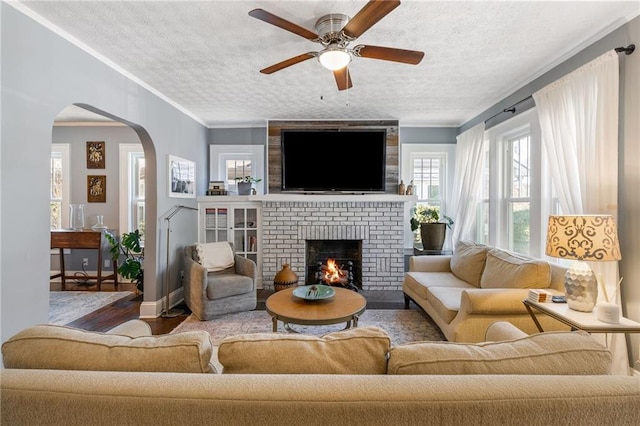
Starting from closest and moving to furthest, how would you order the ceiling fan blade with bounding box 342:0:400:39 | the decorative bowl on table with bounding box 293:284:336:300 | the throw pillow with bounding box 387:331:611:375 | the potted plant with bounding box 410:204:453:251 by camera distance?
the throw pillow with bounding box 387:331:611:375, the ceiling fan blade with bounding box 342:0:400:39, the decorative bowl on table with bounding box 293:284:336:300, the potted plant with bounding box 410:204:453:251

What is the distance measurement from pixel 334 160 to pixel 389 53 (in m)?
2.48

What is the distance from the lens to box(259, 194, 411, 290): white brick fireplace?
451 cm

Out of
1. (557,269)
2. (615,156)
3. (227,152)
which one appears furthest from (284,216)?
(615,156)

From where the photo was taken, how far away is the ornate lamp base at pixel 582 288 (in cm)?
184

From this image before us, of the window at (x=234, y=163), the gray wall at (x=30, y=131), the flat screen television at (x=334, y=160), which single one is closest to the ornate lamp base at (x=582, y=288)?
Answer: the flat screen television at (x=334, y=160)

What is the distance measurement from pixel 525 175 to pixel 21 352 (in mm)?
4109

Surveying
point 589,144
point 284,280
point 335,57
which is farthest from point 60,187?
point 589,144

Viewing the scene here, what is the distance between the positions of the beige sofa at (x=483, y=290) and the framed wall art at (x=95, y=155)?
5118mm

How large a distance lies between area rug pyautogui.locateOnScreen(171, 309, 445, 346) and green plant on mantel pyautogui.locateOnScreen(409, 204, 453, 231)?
4.95 feet

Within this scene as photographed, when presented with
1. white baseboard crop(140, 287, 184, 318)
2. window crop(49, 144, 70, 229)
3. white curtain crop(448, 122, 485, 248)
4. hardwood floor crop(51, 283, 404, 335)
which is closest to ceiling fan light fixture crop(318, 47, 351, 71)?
white curtain crop(448, 122, 485, 248)

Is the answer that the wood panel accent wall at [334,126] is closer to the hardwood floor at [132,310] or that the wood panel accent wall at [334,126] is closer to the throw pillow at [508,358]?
the hardwood floor at [132,310]

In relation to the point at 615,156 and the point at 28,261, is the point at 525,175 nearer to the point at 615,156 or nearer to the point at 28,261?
the point at 615,156

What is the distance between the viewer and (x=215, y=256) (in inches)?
151

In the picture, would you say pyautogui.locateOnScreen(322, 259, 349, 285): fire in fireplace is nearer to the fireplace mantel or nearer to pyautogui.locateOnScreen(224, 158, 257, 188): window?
the fireplace mantel
